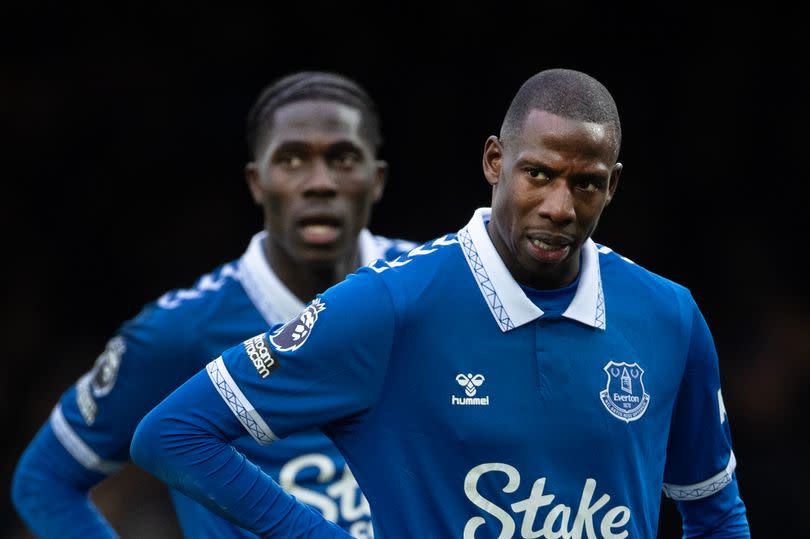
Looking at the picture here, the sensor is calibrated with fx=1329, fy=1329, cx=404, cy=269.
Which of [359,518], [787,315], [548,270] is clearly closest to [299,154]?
[359,518]

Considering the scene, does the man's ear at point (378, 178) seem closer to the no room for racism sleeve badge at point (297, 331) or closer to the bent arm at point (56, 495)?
the bent arm at point (56, 495)

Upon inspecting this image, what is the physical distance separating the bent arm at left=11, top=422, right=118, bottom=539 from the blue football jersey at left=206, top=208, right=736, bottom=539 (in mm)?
1429

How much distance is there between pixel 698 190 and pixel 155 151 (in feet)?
10.6

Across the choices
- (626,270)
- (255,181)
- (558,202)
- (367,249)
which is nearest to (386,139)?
(255,181)

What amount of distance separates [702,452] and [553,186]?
0.74 meters

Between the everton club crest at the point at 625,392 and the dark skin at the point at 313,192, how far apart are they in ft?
4.67

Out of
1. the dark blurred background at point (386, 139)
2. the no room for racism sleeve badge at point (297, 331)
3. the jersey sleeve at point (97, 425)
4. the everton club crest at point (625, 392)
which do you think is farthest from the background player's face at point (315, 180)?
the dark blurred background at point (386, 139)

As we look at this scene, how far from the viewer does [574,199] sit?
102 inches

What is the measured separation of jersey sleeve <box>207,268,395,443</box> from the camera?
2531 millimetres

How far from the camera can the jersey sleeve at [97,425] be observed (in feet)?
12.2

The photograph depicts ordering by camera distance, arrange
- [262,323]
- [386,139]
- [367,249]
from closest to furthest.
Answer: [262,323] → [367,249] → [386,139]

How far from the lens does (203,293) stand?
390 cm

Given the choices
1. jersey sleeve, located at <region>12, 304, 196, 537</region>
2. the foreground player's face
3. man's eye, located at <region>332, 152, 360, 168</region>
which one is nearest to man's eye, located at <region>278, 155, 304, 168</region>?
man's eye, located at <region>332, 152, 360, 168</region>

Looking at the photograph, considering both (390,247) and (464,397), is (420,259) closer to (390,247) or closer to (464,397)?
(464,397)
